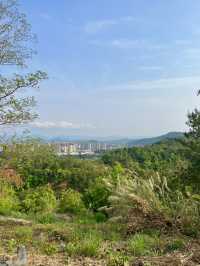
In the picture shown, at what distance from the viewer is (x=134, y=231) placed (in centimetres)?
644

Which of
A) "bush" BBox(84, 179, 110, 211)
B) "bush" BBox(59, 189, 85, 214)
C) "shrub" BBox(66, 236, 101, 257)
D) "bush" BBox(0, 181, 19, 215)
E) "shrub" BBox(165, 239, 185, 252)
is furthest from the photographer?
"bush" BBox(84, 179, 110, 211)

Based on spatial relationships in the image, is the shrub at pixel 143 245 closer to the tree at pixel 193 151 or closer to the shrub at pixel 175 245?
the shrub at pixel 175 245

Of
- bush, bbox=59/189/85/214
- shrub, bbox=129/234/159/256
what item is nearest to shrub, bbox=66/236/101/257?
shrub, bbox=129/234/159/256

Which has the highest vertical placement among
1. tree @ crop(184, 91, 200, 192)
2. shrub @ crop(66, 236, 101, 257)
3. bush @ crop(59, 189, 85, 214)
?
tree @ crop(184, 91, 200, 192)

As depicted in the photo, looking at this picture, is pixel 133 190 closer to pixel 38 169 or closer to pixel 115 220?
pixel 115 220

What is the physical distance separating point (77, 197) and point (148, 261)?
21.1ft

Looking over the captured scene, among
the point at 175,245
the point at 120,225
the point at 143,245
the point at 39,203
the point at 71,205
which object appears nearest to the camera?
the point at 143,245

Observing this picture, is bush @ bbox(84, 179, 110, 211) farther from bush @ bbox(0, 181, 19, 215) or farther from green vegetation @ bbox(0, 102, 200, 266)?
bush @ bbox(0, 181, 19, 215)

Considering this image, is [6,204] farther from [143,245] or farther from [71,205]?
[143,245]

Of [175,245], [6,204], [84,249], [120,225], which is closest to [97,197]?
[6,204]

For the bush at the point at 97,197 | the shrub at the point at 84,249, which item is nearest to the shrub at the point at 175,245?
the shrub at the point at 84,249

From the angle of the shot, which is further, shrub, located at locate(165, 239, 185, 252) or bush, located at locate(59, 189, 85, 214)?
bush, located at locate(59, 189, 85, 214)

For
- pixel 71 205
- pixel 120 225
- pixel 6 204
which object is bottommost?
pixel 71 205

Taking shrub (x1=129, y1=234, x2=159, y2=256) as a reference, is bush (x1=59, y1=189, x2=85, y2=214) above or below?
below
